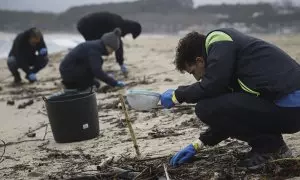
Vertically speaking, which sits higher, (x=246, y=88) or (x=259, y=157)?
(x=246, y=88)

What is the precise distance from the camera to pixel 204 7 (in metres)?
22.8

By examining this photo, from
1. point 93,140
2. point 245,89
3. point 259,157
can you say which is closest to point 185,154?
point 259,157

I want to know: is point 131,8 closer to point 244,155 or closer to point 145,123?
point 145,123

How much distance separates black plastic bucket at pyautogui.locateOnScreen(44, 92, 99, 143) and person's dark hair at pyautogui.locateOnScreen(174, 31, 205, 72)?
5.33 ft

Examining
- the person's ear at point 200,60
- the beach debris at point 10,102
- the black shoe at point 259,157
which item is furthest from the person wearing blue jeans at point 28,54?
the black shoe at point 259,157

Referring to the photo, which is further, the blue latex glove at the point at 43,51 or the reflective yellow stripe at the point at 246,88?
the blue latex glove at the point at 43,51

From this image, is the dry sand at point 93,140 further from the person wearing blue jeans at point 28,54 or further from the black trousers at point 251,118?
the person wearing blue jeans at point 28,54

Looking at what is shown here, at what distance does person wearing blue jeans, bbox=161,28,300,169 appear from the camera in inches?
119

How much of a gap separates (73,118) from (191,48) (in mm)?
1845

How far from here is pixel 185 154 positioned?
3408mm

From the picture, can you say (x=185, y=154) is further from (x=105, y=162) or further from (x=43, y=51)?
(x=43, y=51)

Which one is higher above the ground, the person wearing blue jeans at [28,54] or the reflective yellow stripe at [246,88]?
the reflective yellow stripe at [246,88]

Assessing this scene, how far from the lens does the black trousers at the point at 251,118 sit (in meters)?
3.06

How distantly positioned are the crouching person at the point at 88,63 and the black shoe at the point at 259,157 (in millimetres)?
3353
